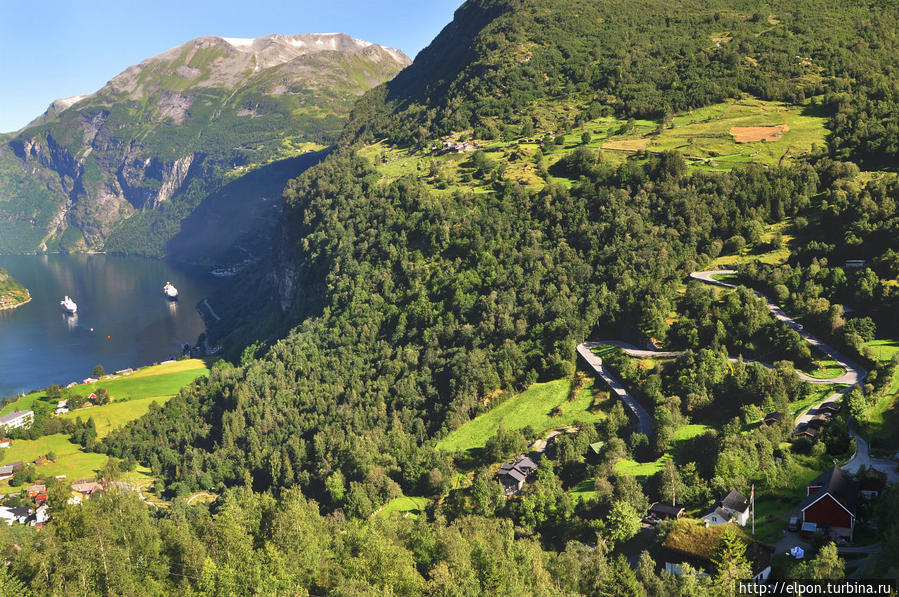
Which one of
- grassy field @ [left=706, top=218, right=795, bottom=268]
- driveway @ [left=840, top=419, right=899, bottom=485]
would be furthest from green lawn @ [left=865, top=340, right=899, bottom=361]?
grassy field @ [left=706, top=218, right=795, bottom=268]

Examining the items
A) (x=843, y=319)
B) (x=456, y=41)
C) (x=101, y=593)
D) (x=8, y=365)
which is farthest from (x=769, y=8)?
(x=8, y=365)

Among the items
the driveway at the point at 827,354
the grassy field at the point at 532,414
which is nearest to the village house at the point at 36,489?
the grassy field at the point at 532,414

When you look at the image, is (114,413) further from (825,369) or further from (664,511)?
(825,369)

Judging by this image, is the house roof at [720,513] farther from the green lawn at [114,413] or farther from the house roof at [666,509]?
the green lawn at [114,413]

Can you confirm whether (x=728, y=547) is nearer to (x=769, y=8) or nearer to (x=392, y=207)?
(x=392, y=207)

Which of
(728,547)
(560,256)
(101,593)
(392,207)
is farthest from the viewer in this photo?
(392,207)

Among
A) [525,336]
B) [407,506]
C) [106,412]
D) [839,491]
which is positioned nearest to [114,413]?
[106,412]
